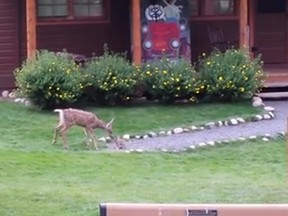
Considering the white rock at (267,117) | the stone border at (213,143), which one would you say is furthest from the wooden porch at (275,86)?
the stone border at (213,143)

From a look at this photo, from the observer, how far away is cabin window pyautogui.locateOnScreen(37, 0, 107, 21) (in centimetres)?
2236

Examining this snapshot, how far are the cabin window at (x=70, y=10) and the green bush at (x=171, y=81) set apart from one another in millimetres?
2880

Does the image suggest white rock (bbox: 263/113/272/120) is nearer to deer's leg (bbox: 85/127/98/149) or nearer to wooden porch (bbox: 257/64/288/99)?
wooden porch (bbox: 257/64/288/99)

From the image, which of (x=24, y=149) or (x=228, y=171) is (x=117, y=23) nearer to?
(x=24, y=149)

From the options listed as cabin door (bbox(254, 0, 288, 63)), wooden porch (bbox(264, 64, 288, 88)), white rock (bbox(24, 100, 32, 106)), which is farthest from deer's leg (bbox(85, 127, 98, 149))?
cabin door (bbox(254, 0, 288, 63))

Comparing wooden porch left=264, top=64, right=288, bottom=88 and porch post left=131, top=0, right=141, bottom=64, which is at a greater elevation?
porch post left=131, top=0, right=141, bottom=64

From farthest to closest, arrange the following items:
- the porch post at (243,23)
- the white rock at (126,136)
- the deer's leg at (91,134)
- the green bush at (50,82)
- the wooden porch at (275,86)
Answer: the wooden porch at (275,86)
the porch post at (243,23)
the green bush at (50,82)
the white rock at (126,136)
the deer's leg at (91,134)

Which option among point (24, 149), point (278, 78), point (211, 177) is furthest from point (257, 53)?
point (211, 177)

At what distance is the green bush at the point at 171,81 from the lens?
64.6 ft

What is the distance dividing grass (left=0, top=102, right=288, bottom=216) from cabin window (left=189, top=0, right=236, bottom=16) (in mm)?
3751

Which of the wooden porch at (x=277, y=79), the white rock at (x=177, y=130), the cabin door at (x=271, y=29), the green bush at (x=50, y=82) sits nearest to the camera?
the white rock at (x=177, y=130)

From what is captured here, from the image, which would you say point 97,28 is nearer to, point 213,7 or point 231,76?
point 213,7

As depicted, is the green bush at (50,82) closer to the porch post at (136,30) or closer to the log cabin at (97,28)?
the porch post at (136,30)

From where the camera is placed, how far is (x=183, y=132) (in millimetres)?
17594
